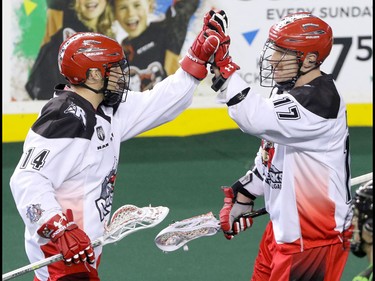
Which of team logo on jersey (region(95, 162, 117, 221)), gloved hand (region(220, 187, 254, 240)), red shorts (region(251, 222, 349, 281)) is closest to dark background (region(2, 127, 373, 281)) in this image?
gloved hand (region(220, 187, 254, 240))

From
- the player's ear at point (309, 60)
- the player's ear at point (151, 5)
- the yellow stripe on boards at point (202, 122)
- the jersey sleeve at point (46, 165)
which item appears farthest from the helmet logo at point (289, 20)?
the yellow stripe on boards at point (202, 122)

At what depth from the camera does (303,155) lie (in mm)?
4363

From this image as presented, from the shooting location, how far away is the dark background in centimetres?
580

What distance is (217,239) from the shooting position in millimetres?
6254

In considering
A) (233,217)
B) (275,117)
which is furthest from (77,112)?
(233,217)

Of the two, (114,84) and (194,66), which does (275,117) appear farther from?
(114,84)

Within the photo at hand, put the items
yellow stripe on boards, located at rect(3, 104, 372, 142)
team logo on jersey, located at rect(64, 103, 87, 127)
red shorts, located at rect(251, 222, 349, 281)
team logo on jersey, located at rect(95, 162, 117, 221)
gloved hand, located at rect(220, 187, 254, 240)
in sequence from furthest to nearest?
yellow stripe on boards, located at rect(3, 104, 372, 142) < gloved hand, located at rect(220, 187, 254, 240) < red shorts, located at rect(251, 222, 349, 281) < team logo on jersey, located at rect(95, 162, 117, 221) < team logo on jersey, located at rect(64, 103, 87, 127)

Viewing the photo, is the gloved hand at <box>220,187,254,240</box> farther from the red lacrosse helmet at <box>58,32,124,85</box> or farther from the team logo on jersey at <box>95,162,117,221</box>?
the red lacrosse helmet at <box>58,32,124,85</box>

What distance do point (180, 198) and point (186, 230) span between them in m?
2.25

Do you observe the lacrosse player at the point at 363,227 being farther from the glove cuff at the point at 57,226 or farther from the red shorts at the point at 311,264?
the glove cuff at the point at 57,226

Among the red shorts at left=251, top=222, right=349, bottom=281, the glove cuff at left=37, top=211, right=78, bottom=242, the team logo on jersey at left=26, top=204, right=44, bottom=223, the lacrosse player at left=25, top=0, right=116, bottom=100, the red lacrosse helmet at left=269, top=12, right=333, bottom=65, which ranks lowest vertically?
the lacrosse player at left=25, top=0, right=116, bottom=100

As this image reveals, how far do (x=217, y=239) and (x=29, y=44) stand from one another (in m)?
2.26

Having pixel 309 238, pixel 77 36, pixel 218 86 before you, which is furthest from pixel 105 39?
pixel 309 238

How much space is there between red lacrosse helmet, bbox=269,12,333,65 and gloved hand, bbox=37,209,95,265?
111 cm
